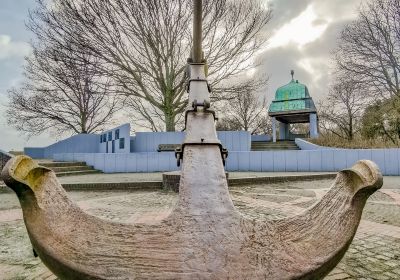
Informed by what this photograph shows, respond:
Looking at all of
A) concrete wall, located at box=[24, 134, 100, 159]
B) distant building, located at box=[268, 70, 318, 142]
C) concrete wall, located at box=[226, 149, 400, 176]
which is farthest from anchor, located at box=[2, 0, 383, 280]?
distant building, located at box=[268, 70, 318, 142]

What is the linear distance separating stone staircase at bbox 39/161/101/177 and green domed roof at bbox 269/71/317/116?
1305 centimetres

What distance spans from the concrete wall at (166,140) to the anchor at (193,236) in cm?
1307

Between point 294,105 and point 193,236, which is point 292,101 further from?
point 193,236

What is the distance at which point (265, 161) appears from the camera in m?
12.3

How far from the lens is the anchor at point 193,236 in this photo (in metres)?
0.83

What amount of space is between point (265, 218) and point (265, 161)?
29.6 ft

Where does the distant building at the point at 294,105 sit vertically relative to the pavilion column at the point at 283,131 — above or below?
above

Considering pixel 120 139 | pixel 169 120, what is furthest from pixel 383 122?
pixel 120 139

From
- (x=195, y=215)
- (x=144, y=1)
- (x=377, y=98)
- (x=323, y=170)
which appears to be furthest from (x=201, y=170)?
(x=377, y=98)

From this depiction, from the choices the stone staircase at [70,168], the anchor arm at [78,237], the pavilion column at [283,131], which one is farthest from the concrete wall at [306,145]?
the anchor arm at [78,237]

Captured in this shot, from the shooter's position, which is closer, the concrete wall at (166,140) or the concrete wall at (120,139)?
the concrete wall at (120,139)

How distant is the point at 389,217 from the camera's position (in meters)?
3.79

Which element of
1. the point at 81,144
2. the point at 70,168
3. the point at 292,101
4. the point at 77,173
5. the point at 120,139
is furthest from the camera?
the point at 292,101

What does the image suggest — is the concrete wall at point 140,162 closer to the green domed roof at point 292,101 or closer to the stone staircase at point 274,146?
the stone staircase at point 274,146
